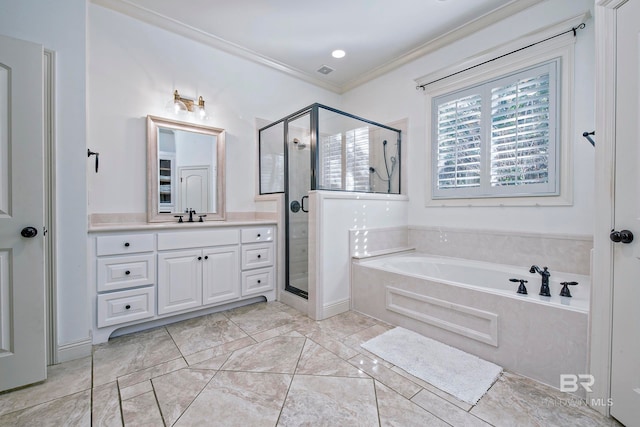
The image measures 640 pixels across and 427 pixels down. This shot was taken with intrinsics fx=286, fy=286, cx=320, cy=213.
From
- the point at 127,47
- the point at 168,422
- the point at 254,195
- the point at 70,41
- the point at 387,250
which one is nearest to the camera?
the point at 168,422

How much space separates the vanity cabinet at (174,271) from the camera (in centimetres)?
209

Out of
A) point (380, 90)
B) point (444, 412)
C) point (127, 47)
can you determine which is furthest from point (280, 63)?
Result: point (444, 412)

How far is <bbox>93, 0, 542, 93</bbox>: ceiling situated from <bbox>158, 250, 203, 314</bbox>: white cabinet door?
216 cm

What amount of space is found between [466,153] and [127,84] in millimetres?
3222

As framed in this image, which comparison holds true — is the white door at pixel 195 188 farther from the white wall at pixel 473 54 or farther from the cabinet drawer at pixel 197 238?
the white wall at pixel 473 54

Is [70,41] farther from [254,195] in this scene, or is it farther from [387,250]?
[387,250]

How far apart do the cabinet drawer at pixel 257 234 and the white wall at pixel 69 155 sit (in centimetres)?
123

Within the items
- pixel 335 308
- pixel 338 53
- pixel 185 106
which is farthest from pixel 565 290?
pixel 185 106

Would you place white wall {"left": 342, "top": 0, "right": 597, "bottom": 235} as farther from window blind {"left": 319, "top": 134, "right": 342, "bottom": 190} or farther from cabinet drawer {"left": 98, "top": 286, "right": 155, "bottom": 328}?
cabinet drawer {"left": 98, "top": 286, "right": 155, "bottom": 328}

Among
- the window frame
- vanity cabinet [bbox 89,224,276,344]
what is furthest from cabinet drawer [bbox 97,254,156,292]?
the window frame

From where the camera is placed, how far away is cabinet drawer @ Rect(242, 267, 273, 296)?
2803mm

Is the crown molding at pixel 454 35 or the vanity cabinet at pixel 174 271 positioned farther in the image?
the crown molding at pixel 454 35

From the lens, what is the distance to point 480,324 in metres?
1.85

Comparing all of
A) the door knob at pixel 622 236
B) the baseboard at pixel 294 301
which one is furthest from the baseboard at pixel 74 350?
the door knob at pixel 622 236
